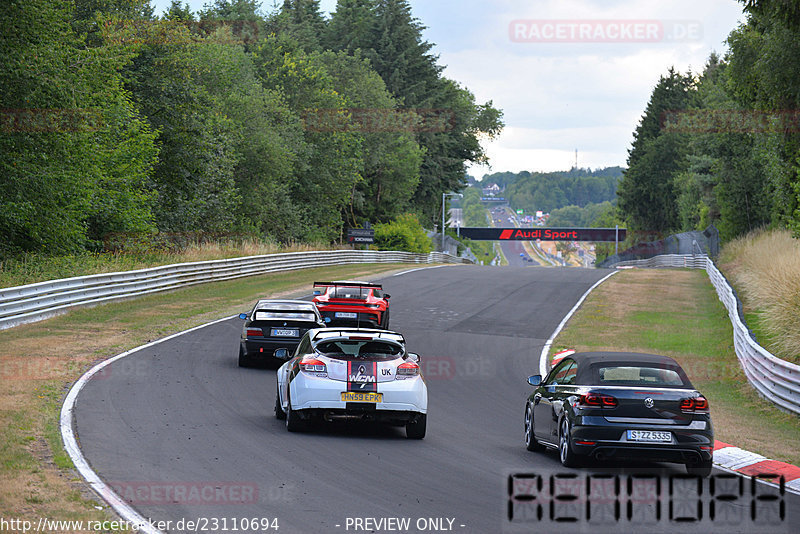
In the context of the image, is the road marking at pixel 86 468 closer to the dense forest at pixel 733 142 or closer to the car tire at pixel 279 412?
the car tire at pixel 279 412

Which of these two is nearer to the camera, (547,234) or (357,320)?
(357,320)

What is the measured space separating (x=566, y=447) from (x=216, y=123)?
1984 inches

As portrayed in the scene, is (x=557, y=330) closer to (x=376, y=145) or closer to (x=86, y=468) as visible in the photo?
(x=86, y=468)

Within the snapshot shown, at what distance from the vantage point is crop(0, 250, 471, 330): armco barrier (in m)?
23.6

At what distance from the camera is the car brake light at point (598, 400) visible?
1048 centimetres

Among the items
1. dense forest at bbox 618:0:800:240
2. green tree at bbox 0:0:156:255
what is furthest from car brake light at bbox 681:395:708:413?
green tree at bbox 0:0:156:255

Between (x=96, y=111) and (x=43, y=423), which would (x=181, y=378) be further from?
(x=96, y=111)

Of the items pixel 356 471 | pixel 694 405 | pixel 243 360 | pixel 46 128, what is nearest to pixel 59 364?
pixel 243 360

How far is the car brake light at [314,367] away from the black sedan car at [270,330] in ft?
20.1

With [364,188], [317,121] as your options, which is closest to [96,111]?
[317,121]

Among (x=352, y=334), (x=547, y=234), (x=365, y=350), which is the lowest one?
(x=547, y=234)

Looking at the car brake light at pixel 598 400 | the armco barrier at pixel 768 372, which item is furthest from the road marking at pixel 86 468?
the armco barrier at pixel 768 372

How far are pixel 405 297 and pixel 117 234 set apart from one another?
15.6 meters

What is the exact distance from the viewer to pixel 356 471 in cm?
998
